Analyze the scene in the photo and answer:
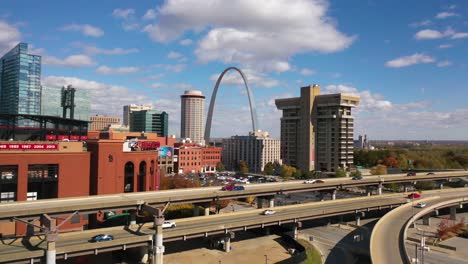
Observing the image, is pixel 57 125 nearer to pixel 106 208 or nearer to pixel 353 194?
pixel 106 208

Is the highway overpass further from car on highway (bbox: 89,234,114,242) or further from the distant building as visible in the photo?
the distant building

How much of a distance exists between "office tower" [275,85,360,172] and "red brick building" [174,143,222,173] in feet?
105

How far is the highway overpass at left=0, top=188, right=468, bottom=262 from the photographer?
38.8 metres

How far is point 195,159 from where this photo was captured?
153 metres

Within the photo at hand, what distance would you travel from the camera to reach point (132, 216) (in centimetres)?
5147

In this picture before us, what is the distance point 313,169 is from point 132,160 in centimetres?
9412

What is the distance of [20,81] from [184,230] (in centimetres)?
18236

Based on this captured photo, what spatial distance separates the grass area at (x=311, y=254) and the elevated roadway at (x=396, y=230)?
7.69 metres

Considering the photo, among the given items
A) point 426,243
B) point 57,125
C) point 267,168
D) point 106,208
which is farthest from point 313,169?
point 106,208

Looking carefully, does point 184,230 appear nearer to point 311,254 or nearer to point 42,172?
point 311,254

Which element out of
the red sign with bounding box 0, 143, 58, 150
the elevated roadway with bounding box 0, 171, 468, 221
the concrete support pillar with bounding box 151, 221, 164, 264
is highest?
the red sign with bounding box 0, 143, 58, 150

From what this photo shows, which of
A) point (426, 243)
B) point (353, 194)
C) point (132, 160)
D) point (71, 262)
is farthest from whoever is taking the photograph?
point (353, 194)

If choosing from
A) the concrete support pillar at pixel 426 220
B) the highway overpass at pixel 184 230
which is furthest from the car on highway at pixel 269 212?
the concrete support pillar at pixel 426 220

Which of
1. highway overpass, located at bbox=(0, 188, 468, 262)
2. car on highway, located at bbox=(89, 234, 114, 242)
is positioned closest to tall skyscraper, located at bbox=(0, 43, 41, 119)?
highway overpass, located at bbox=(0, 188, 468, 262)
